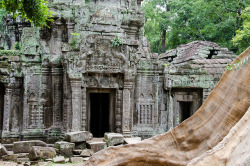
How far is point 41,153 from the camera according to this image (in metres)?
8.54

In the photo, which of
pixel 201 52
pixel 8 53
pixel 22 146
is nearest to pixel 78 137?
pixel 22 146

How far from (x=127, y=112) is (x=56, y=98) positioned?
271cm

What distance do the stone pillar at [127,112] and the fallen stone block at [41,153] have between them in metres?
2.83

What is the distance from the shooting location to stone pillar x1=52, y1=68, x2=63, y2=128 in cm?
1112

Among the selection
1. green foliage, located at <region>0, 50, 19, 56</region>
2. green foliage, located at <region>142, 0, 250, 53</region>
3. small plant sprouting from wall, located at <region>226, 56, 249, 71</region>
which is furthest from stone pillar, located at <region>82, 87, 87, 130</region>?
green foliage, located at <region>142, 0, 250, 53</region>

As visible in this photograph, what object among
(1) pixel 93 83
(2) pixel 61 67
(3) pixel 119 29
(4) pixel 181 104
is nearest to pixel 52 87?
(2) pixel 61 67

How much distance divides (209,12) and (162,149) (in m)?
19.0

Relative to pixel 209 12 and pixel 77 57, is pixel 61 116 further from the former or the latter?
pixel 209 12

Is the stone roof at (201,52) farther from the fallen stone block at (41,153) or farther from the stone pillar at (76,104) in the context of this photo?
the fallen stone block at (41,153)

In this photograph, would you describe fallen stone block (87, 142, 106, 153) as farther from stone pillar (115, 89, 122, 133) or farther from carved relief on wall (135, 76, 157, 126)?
carved relief on wall (135, 76, 157, 126)

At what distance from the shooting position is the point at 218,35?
21188 millimetres

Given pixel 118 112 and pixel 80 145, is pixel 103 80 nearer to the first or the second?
pixel 118 112

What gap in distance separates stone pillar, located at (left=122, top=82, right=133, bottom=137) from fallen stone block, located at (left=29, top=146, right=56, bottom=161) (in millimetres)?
2835

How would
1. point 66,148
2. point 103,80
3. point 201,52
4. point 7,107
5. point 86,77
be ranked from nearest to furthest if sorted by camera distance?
point 66,148, point 86,77, point 103,80, point 7,107, point 201,52
